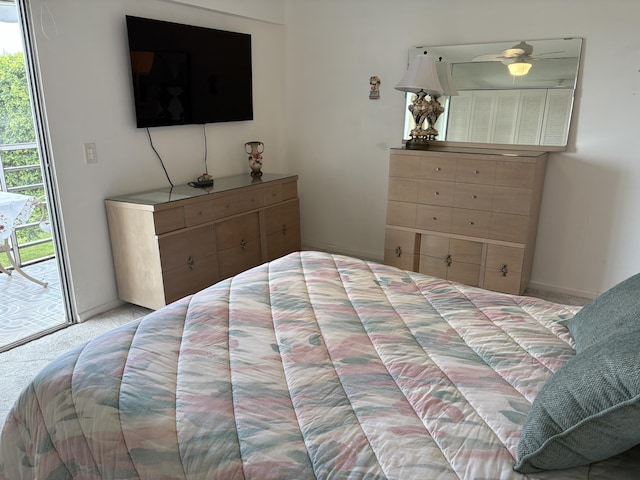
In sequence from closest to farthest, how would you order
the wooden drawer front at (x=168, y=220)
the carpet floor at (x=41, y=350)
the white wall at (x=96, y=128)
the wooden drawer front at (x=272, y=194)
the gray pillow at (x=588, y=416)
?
1. the gray pillow at (x=588, y=416)
2. the carpet floor at (x=41, y=350)
3. the white wall at (x=96, y=128)
4. the wooden drawer front at (x=168, y=220)
5. the wooden drawer front at (x=272, y=194)

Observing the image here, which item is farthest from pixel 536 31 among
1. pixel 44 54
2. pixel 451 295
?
pixel 44 54

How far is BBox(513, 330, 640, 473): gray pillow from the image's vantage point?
943 mm

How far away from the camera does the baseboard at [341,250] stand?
14.7 feet

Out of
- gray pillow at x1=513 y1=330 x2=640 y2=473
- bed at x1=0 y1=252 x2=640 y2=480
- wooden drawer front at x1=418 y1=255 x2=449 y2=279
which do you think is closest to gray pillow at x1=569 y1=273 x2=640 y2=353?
bed at x1=0 y1=252 x2=640 y2=480

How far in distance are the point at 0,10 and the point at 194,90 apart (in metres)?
1.56

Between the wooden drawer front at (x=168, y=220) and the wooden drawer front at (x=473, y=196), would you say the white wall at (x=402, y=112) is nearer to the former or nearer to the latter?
the wooden drawer front at (x=473, y=196)

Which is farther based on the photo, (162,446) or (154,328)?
(154,328)

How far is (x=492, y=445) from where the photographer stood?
43.8 inches

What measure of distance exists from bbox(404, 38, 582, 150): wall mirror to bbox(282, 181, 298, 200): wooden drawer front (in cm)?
130

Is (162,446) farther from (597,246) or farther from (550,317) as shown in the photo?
(597,246)

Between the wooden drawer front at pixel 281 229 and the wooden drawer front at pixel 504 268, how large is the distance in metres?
1.68

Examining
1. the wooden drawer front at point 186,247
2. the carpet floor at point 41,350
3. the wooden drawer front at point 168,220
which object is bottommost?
the carpet floor at point 41,350

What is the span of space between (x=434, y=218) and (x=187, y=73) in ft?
7.02

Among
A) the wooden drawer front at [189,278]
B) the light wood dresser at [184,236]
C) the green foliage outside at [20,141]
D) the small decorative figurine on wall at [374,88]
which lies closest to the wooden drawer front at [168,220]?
the light wood dresser at [184,236]
